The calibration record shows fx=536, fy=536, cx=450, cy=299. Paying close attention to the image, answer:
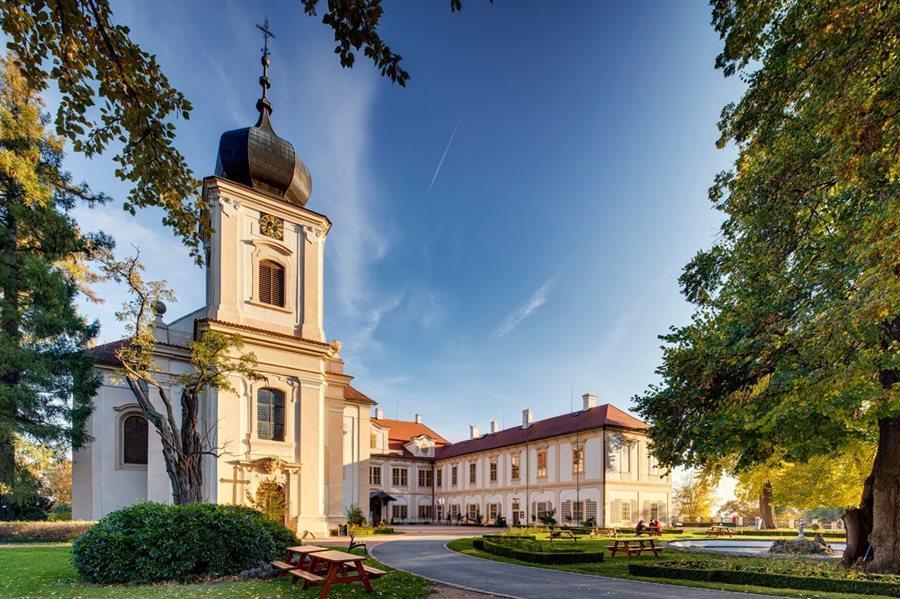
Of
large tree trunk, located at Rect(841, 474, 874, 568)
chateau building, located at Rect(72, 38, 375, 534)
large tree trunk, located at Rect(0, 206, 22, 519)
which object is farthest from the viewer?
chateau building, located at Rect(72, 38, 375, 534)

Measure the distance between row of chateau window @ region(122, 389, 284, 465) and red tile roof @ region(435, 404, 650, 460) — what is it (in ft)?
76.0

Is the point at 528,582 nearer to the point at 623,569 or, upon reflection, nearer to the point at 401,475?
the point at 623,569

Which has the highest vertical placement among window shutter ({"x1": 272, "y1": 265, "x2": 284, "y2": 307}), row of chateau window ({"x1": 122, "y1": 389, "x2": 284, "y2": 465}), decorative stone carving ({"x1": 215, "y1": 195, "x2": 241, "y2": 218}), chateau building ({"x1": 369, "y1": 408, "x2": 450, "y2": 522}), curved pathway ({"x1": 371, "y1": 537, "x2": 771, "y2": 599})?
decorative stone carving ({"x1": 215, "y1": 195, "x2": 241, "y2": 218})

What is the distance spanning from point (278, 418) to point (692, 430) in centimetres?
1646

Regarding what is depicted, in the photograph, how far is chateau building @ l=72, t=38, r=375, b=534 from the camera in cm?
2067

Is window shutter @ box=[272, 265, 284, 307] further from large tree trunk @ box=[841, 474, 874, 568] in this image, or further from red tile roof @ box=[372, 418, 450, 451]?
red tile roof @ box=[372, 418, 450, 451]

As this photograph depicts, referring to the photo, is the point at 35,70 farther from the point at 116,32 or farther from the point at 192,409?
the point at 192,409

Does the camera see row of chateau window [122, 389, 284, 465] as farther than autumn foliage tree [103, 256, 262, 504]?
Yes

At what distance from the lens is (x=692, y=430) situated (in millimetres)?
11688

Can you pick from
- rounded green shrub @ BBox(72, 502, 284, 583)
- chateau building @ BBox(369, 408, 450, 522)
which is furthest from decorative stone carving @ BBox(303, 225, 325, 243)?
chateau building @ BBox(369, 408, 450, 522)

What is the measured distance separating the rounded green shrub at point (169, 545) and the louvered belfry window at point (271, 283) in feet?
41.5

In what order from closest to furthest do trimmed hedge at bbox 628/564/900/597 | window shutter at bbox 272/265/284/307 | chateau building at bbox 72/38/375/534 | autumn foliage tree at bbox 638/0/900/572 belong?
autumn foliage tree at bbox 638/0/900/572, trimmed hedge at bbox 628/564/900/597, chateau building at bbox 72/38/375/534, window shutter at bbox 272/265/284/307

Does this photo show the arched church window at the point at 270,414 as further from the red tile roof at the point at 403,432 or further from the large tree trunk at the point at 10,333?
the red tile roof at the point at 403,432

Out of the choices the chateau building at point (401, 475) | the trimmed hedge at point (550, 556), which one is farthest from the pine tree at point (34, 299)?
the chateau building at point (401, 475)
